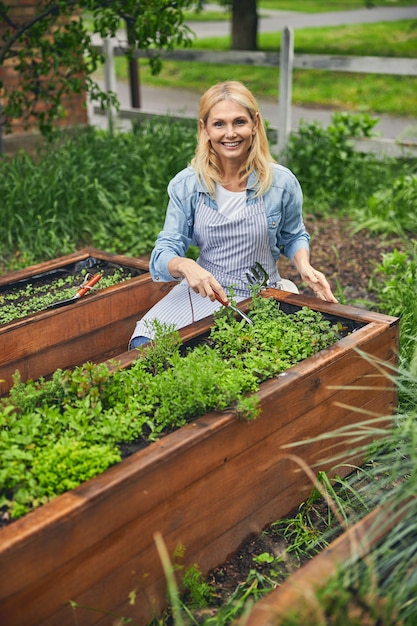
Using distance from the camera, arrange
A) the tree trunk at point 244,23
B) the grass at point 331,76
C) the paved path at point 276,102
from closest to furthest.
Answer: the paved path at point 276,102
the grass at point 331,76
the tree trunk at point 244,23

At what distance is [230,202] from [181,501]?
1729 mm

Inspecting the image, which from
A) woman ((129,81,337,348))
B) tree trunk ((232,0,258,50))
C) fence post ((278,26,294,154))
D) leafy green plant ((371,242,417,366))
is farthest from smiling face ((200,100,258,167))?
tree trunk ((232,0,258,50))

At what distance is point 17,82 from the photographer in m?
8.05

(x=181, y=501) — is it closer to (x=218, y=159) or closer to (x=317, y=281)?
(x=317, y=281)

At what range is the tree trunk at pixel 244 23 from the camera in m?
15.5

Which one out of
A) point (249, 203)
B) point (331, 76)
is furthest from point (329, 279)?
point (331, 76)

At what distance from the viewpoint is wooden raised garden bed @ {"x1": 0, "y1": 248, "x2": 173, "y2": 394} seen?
134 inches

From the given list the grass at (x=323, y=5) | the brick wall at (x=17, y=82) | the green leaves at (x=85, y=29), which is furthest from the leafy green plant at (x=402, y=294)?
the grass at (x=323, y=5)

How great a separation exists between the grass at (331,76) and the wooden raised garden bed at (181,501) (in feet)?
34.9

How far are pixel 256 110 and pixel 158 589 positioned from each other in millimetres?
2155

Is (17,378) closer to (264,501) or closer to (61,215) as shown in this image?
(264,501)

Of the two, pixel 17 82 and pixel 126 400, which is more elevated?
pixel 17 82

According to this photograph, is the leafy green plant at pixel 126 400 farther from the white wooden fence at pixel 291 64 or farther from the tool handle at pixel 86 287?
the white wooden fence at pixel 291 64

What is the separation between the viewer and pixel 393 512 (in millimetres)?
2178
